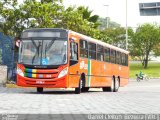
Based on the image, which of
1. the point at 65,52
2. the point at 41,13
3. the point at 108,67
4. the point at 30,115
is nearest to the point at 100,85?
the point at 108,67

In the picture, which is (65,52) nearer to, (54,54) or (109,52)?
(54,54)

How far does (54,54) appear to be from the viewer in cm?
2402

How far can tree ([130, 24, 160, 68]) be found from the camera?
307 feet

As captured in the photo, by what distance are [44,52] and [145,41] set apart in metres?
71.6

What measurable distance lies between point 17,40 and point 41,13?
16.2 metres

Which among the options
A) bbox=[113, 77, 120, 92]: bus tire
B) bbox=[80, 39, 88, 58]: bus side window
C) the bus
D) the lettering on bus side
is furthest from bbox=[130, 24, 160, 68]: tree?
the bus

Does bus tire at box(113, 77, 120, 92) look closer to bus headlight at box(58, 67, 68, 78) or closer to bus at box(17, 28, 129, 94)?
bus at box(17, 28, 129, 94)

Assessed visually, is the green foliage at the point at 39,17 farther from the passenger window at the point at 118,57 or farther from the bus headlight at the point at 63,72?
the bus headlight at the point at 63,72

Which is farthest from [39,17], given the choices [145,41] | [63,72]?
[145,41]

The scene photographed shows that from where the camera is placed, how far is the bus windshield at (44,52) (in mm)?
24016

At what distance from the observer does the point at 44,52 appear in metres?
24.1

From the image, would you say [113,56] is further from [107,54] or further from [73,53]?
[73,53]

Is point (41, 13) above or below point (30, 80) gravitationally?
above

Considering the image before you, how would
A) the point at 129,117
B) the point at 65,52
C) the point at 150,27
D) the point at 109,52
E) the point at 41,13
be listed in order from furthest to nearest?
1. the point at 150,27
2. the point at 41,13
3. the point at 109,52
4. the point at 65,52
5. the point at 129,117
